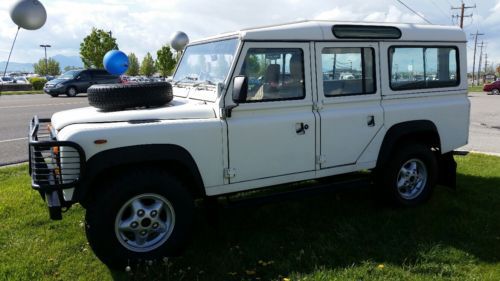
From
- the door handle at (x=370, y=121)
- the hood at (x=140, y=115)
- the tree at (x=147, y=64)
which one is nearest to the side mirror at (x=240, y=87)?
the hood at (x=140, y=115)

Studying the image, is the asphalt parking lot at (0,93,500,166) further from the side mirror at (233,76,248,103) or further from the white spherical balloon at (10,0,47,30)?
the side mirror at (233,76,248,103)

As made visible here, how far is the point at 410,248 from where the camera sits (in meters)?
4.28

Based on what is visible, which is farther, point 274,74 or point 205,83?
point 205,83

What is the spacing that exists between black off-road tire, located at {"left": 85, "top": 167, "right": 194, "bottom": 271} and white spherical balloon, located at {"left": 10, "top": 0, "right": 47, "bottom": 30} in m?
4.36

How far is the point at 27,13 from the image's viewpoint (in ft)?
22.5

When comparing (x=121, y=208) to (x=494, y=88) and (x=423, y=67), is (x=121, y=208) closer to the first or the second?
(x=423, y=67)

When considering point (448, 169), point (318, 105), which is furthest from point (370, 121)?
point (448, 169)

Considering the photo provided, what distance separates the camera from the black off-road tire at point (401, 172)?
5.17 m

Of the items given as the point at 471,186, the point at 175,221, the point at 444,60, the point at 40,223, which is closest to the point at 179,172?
the point at 175,221

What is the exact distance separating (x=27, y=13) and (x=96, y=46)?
108 feet

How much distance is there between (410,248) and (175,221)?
218 centimetres

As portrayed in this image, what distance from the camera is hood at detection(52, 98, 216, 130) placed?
152 inches

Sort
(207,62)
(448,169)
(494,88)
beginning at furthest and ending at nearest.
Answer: (494,88) < (448,169) < (207,62)

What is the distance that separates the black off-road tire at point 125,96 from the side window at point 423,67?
2.58 meters
